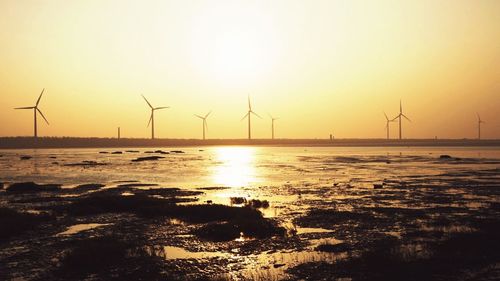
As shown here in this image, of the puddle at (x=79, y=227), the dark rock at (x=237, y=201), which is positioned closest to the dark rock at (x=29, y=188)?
the dark rock at (x=237, y=201)

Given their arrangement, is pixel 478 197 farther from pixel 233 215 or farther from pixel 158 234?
pixel 158 234

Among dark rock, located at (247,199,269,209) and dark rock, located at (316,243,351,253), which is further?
dark rock, located at (247,199,269,209)

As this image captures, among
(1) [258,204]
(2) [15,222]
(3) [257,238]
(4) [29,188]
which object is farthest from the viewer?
(4) [29,188]

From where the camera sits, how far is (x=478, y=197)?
110 ft

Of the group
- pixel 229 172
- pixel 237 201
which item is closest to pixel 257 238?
pixel 237 201

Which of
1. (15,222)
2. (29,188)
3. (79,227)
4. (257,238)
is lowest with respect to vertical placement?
(257,238)

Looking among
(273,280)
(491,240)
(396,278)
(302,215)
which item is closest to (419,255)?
(396,278)

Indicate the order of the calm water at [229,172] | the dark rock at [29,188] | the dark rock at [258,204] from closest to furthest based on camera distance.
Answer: the dark rock at [258,204], the dark rock at [29,188], the calm water at [229,172]

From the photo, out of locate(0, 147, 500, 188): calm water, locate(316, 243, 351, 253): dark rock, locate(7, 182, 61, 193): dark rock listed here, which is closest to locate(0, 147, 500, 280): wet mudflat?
locate(316, 243, 351, 253): dark rock

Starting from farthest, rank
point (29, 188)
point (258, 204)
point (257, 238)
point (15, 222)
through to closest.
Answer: point (29, 188), point (258, 204), point (15, 222), point (257, 238)

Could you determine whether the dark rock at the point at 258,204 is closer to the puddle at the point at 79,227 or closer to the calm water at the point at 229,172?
the puddle at the point at 79,227

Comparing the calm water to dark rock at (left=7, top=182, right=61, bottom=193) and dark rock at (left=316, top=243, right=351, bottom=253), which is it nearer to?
dark rock at (left=7, top=182, right=61, bottom=193)

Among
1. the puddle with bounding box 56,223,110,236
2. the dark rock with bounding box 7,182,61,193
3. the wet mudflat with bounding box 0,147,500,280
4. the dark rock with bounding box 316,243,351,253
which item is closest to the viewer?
the wet mudflat with bounding box 0,147,500,280

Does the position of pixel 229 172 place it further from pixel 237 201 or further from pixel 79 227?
pixel 79 227
